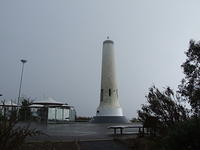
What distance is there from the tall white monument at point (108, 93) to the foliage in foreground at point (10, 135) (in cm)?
2333

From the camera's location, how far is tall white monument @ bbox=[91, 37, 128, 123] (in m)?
27.4

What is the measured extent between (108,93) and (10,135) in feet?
83.1

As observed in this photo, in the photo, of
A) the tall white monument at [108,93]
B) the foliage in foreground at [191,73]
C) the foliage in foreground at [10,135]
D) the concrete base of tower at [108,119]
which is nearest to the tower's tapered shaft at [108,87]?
the tall white monument at [108,93]

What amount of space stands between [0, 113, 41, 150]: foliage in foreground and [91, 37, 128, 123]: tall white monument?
23.3 meters

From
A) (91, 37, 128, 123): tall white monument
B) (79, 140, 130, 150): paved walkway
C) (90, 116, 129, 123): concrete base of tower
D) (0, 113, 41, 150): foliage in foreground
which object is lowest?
(79, 140, 130, 150): paved walkway

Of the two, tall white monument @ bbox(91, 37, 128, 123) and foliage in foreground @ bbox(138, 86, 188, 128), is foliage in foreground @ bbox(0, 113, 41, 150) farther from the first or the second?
tall white monument @ bbox(91, 37, 128, 123)

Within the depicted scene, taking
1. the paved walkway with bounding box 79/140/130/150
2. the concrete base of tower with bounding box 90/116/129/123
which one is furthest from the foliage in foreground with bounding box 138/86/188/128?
the concrete base of tower with bounding box 90/116/129/123

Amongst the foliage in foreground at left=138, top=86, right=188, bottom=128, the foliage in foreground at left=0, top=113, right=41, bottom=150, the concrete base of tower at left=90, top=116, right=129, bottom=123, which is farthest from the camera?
the concrete base of tower at left=90, top=116, right=129, bottom=123

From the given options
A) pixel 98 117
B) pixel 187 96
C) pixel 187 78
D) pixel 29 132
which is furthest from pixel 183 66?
pixel 98 117

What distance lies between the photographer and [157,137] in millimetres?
7730

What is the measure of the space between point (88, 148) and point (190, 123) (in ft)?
12.7

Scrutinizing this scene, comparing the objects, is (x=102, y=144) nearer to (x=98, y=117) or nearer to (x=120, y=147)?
(x=120, y=147)

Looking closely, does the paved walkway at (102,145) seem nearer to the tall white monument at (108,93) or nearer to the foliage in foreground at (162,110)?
the foliage in foreground at (162,110)

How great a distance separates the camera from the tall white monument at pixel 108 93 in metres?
27.4
